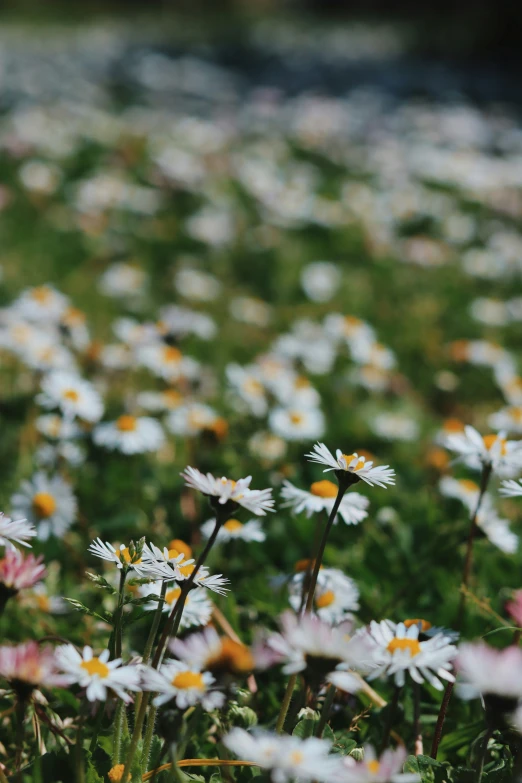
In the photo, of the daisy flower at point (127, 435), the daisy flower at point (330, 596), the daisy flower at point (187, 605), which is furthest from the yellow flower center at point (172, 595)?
the daisy flower at point (127, 435)

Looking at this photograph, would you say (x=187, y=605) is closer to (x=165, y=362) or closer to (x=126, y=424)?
(x=126, y=424)

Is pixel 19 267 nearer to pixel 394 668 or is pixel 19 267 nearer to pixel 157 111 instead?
pixel 394 668

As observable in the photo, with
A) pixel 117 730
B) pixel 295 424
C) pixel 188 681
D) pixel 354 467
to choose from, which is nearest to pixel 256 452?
pixel 295 424

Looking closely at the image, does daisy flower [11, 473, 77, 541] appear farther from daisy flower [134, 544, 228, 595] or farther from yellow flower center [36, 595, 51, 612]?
daisy flower [134, 544, 228, 595]

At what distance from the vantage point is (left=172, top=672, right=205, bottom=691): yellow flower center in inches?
37.1

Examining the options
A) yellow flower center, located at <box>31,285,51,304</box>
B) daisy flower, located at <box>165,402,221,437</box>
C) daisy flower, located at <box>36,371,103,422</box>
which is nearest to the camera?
daisy flower, located at <box>36,371,103,422</box>

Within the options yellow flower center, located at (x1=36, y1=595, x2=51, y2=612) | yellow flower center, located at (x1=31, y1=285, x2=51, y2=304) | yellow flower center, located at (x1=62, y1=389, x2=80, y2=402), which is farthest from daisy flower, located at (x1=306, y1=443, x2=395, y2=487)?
yellow flower center, located at (x1=31, y1=285, x2=51, y2=304)

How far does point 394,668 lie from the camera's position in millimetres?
1021

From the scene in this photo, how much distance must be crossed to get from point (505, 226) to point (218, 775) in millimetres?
4640

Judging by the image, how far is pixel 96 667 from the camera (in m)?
0.99

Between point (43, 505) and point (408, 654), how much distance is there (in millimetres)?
1033

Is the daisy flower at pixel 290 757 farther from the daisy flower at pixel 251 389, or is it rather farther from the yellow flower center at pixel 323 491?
the daisy flower at pixel 251 389

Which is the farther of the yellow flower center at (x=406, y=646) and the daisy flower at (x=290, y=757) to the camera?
the yellow flower center at (x=406, y=646)

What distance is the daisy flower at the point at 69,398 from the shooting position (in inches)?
80.9
